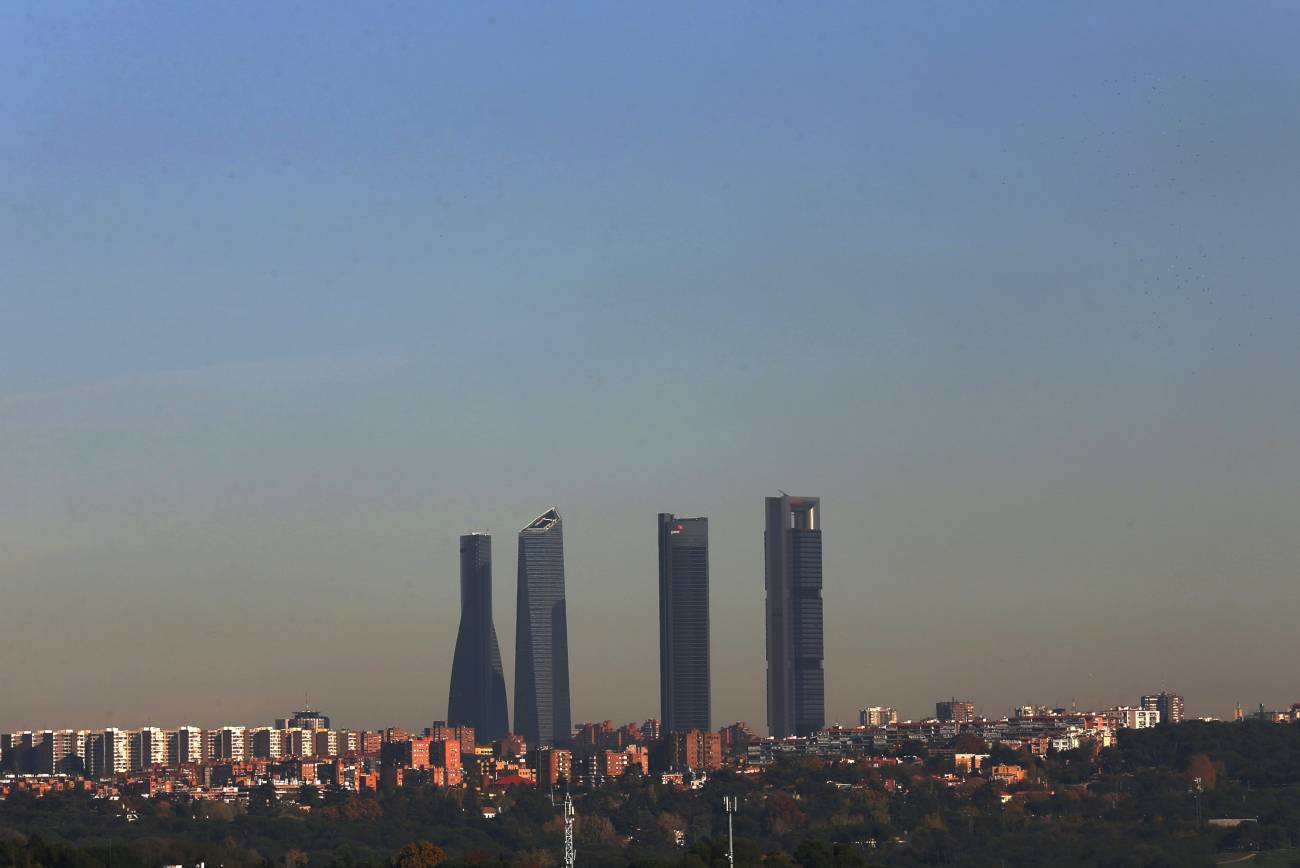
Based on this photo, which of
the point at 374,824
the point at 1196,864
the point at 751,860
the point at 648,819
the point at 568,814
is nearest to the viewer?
the point at 568,814

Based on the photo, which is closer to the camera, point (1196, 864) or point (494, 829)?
point (1196, 864)

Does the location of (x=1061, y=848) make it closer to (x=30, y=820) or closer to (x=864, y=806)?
(x=864, y=806)

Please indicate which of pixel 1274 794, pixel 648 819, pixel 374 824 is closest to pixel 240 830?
pixel 374 824

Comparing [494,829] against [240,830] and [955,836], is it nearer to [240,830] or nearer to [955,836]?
[240,830]

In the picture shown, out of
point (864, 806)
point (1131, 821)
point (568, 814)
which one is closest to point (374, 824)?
point (864, 806)

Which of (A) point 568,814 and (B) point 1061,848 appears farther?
(B) point 1061,848

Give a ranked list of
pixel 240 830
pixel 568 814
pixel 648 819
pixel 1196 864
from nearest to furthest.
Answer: pixel 568 814
pixel 1196 864
pixel 240 830
pixel 648 819
